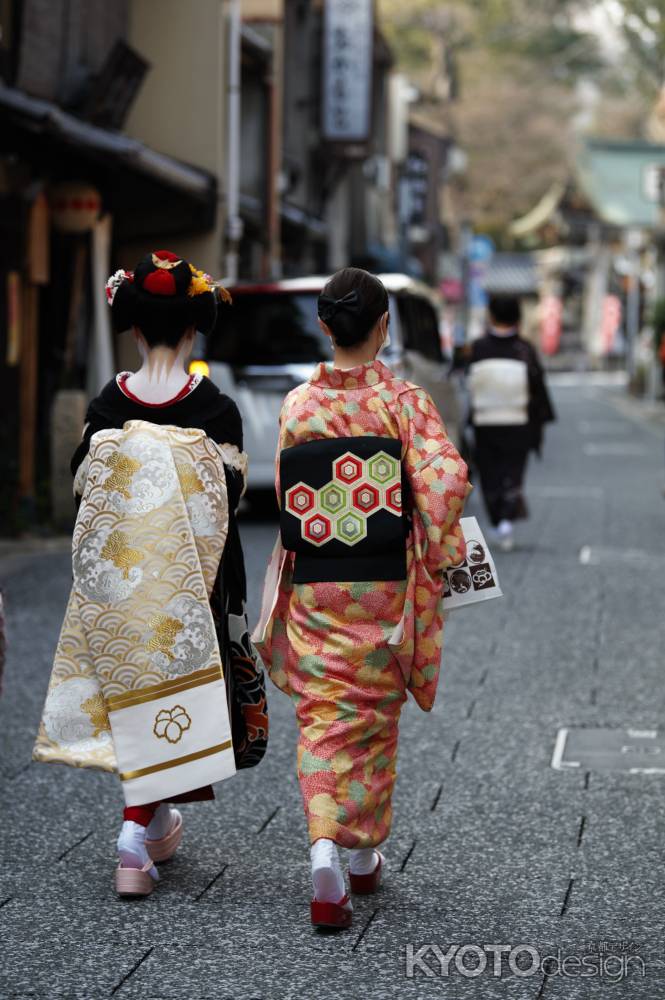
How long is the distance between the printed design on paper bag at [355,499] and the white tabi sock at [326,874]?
→ 784 millimetres

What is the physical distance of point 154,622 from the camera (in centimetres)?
429

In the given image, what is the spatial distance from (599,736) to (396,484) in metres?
2.49

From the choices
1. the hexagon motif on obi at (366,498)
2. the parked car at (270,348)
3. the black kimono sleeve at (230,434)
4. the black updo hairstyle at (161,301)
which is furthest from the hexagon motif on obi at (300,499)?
the parked car at (270,348)

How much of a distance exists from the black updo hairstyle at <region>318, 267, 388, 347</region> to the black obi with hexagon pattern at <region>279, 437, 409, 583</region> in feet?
0.92

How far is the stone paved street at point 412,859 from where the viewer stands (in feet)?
12.5

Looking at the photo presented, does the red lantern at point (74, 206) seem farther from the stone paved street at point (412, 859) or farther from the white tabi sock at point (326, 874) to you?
the white tabi sock at point (326, 874)

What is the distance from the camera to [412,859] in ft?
15.8

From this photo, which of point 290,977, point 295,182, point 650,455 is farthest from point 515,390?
point 295,182

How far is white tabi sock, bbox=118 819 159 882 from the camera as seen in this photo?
438cm

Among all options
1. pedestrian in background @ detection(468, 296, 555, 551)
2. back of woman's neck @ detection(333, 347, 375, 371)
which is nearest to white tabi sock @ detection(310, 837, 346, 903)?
back of woman's neck @ detection(333, 347, 375, 371)

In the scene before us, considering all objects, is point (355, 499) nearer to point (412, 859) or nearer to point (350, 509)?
point (350, 509)

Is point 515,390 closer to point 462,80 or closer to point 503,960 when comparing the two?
point 503,960

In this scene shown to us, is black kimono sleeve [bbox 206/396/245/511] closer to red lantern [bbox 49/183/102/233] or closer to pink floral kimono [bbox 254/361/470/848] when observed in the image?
pink floral kimono [bbox 254/361/470/848]

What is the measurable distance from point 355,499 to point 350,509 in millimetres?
29
